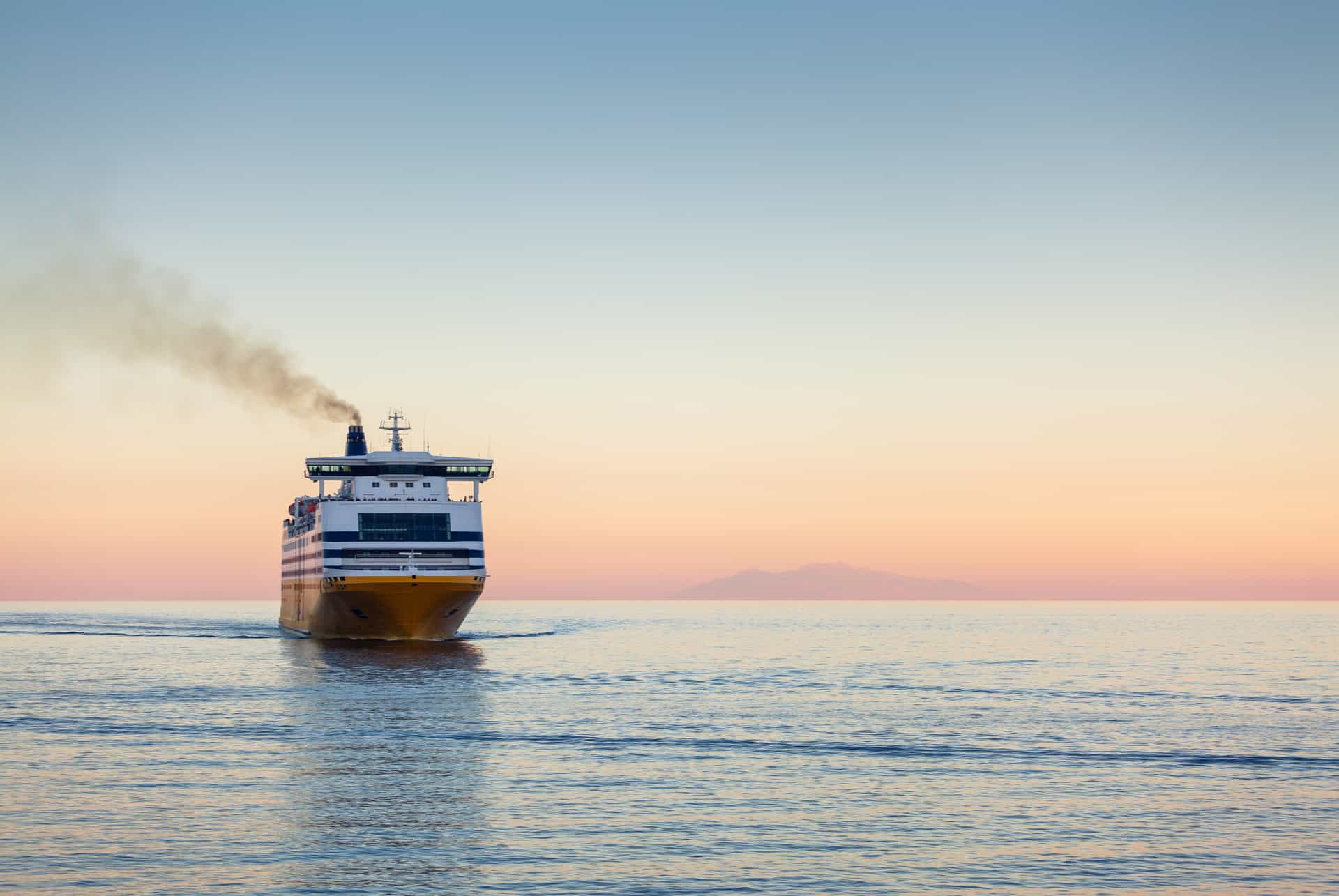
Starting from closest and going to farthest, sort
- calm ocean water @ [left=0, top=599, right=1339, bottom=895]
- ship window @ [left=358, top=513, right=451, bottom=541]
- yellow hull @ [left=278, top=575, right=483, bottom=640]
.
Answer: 1. calm ocean water @ [left=0, top=599, right=1339, bottom=895]
2. yellow hull @ [left=278, top=575, right=483, bottom=640]
3. ship window @ [left=358, top=513, right=451, bottom=541]

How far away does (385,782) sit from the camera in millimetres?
38312

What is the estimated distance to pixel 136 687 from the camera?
7156 centimetres

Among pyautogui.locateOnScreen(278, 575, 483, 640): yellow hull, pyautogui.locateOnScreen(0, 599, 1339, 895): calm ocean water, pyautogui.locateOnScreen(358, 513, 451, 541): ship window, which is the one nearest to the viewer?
pyautogui.locateOnScreen(0, 599, 1339, 895): calm ocean water

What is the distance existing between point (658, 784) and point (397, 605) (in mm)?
61809

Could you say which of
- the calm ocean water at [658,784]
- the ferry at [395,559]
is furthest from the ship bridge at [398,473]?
the calm ocean water at [658,784]

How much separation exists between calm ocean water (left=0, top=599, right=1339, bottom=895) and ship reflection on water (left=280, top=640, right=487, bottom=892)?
0.45 feet

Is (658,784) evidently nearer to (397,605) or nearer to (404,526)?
(397,605)

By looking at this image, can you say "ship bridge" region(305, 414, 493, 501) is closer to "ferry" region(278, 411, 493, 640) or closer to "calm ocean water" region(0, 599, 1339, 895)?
"ferry" region(278, 411, 493, 640)

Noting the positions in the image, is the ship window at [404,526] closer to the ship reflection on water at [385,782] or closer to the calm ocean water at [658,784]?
the calm ocean water at [658,784]

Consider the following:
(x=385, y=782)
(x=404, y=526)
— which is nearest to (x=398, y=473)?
(x=404, y=526)

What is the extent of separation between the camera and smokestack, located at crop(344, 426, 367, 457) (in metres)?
121

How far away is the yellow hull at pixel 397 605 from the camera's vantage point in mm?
95625

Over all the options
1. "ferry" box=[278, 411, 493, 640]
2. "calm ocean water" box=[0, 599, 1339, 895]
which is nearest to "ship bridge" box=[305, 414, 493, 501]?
"ferry" box=[278, 411, 493, 640]

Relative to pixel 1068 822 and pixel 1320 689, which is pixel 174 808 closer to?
pixel 1068 822
